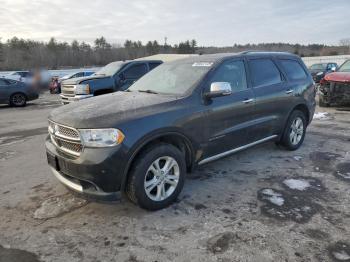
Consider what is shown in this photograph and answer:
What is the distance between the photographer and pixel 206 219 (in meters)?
3.48

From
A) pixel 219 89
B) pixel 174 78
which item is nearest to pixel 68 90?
pixel 174 78

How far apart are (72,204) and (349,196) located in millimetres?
3403

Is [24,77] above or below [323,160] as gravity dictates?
above

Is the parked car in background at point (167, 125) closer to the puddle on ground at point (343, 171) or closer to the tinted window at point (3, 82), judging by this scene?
the puddle on ground at point (343, 171)

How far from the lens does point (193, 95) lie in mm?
3980

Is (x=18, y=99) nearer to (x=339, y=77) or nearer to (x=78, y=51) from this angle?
(x=339, y=77)

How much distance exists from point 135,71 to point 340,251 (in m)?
8.70

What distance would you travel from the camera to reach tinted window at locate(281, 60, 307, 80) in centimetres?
567

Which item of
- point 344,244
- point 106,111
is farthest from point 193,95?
point 344,244

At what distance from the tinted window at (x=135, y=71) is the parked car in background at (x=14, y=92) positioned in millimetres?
7649

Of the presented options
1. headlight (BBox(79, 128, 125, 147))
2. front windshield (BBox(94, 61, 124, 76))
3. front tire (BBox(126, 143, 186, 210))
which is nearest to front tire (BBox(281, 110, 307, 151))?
front tire (BBox(126, 143, 186, 210))

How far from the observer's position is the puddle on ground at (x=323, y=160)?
4960mm

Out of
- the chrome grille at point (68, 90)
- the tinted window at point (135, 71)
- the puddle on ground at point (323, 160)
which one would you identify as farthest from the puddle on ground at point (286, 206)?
the tinted window at point (135, 71)

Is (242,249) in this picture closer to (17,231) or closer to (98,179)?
(98,179)
